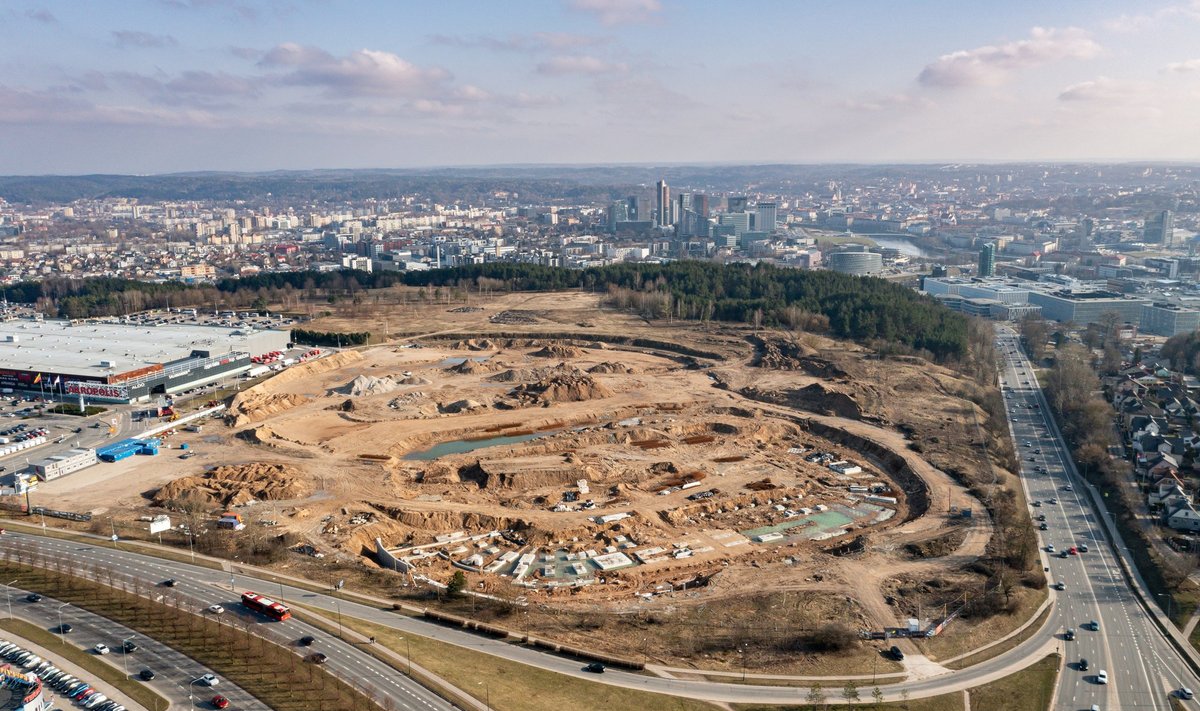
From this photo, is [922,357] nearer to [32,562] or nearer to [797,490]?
[797,490]

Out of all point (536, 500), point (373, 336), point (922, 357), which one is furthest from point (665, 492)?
point (373, 336)

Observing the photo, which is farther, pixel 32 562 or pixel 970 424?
pixel 970 424

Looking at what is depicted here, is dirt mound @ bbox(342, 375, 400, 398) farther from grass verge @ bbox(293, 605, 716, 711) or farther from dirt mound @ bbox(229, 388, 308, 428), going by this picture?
grass verge @ bbox(293, 605, 716, 711)

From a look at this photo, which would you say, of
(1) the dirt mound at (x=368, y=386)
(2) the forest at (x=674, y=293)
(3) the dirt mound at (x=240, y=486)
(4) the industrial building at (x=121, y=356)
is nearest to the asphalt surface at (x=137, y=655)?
(3) the dirt mound at (x=240, y=486)

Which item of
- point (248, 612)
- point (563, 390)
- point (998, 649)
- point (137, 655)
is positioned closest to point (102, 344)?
point (563, 390)

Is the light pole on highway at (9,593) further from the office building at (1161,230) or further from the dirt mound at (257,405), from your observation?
the office building at (1161,230)

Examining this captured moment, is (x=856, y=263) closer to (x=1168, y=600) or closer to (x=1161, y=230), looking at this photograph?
(x=1161, y=230)

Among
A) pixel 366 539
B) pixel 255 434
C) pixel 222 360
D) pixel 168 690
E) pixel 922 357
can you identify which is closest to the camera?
pixel 168 690
